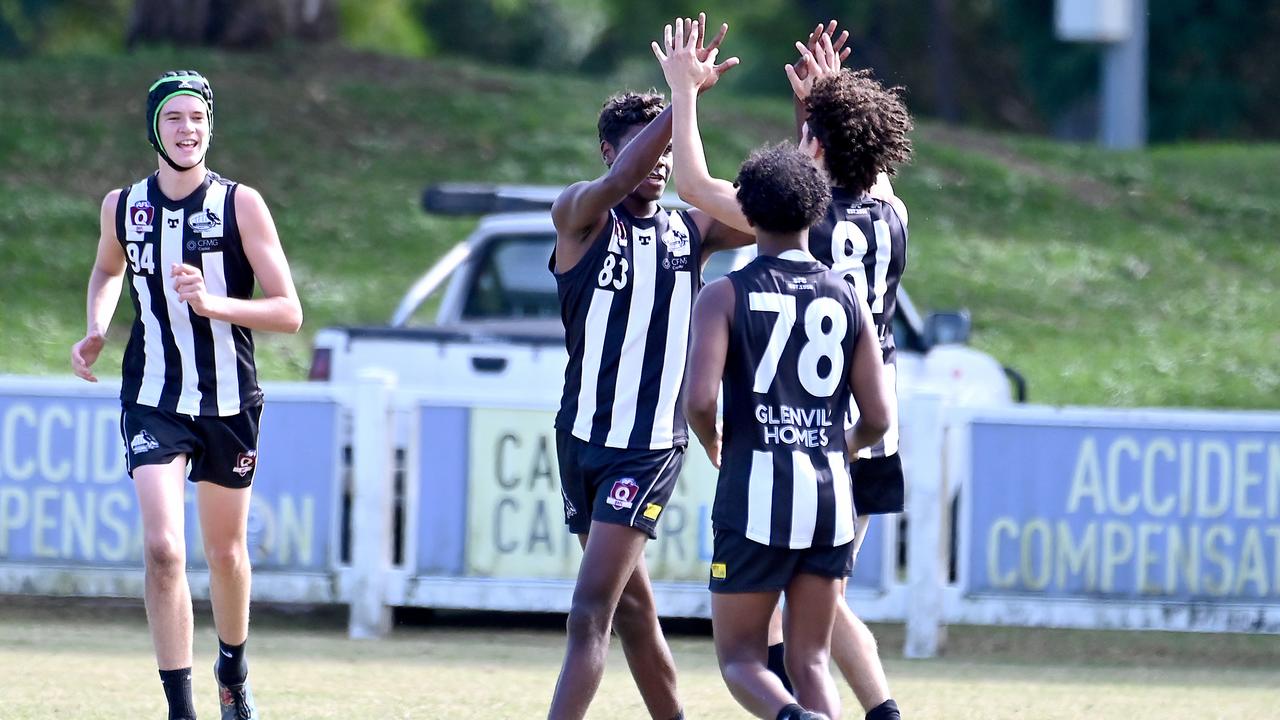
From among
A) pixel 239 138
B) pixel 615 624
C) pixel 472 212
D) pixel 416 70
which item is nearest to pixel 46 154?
pixel 239 138

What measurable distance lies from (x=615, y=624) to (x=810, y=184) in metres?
1.45

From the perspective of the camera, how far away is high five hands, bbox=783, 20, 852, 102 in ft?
17.8

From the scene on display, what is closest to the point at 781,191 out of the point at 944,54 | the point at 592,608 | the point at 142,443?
the point at 592,608

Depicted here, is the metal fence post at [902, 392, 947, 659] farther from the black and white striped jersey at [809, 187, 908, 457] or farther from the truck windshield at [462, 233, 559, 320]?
the black and white striped jersey at [809, 187, 908, 457]

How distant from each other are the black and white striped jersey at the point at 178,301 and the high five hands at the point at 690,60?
5.02ft

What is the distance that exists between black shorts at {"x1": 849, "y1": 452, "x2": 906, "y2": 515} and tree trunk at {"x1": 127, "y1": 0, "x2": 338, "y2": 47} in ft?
55.8

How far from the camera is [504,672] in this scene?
25.5 ft

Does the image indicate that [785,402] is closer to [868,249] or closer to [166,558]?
[868,249]

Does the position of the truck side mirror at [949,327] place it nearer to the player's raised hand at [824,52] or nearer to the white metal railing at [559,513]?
the white metal railing at [559,513]

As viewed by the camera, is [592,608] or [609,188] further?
[592,608]

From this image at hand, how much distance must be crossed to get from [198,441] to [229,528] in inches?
11.8

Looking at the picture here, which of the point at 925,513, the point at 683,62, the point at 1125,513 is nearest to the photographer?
the point at 683,62

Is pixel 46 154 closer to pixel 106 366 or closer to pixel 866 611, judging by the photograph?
pixel 106 366

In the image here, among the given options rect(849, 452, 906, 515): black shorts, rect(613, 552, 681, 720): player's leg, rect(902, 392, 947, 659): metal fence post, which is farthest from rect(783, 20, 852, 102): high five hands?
rect(902, 392, 947, 659): metal fence post
